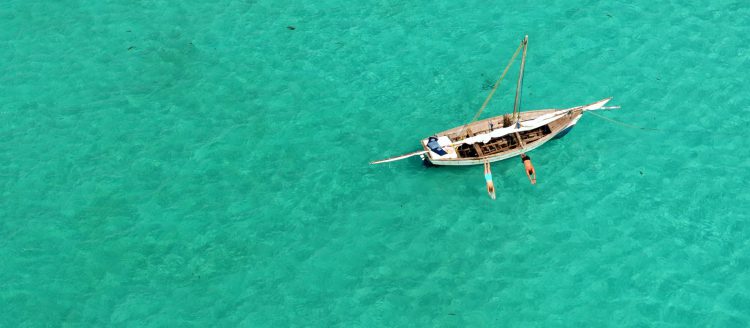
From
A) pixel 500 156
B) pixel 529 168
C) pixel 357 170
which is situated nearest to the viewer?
pixel 529 168

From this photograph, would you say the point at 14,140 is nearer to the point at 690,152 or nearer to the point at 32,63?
the point at 32,63

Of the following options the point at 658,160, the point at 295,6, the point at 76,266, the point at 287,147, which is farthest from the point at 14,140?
the point at 658,160

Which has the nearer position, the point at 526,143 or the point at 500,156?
the point at 500,156

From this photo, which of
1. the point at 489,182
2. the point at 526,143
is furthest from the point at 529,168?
the point at 489,182

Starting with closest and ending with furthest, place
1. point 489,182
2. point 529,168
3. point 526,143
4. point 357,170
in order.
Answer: point 489,182
point 529,168
point 526,143
point 357,170

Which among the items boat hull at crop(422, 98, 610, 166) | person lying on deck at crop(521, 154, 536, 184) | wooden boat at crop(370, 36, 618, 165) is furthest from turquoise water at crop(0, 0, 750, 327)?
wooden boat at crop(370, 36, 618, 165)

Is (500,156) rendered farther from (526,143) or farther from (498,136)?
(526,143)

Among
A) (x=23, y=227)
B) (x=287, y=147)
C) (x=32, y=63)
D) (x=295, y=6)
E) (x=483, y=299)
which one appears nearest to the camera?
(x=483, y=299)
